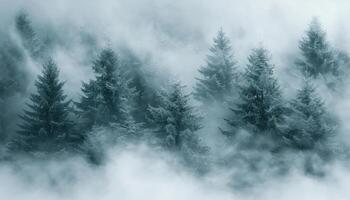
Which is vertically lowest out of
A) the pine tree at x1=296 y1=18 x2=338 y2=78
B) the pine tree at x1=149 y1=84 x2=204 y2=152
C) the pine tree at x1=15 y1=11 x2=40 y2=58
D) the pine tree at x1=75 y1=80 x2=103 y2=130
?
the pine tree at x1=149 y1=84 x2=204 y2=152

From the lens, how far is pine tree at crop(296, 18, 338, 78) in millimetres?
33719

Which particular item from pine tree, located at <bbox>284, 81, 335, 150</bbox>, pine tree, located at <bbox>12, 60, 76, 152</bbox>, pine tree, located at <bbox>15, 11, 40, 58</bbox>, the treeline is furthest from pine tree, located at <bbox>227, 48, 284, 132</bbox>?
pine tree, located at <bbox>15, 11, 40, 58</bbox>

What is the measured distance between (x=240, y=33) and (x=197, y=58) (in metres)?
7.07

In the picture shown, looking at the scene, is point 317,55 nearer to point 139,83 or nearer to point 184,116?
point 184,116

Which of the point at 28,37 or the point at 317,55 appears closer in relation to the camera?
the point at 317,55

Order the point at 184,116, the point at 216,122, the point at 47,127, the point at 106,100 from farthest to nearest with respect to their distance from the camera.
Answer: the point at 216,122 → the point at 106,100 → the point at 47,127 → the point at 184,116

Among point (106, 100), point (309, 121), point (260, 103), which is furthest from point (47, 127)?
point (309, 121)

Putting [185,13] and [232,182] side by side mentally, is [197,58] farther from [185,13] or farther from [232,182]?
[232,182]

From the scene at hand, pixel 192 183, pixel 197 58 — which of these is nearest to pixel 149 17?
pixel 197 58

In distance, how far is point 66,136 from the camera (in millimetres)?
29609

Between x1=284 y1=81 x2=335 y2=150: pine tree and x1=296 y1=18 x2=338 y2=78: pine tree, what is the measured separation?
23.1 feet

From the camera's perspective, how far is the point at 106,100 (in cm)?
2988

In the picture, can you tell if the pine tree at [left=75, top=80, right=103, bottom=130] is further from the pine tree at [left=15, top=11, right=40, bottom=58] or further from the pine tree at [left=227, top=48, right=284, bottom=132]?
the pine tree at [left=15, top=11, right=40, bottom=58]

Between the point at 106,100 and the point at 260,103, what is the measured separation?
8429 mm
